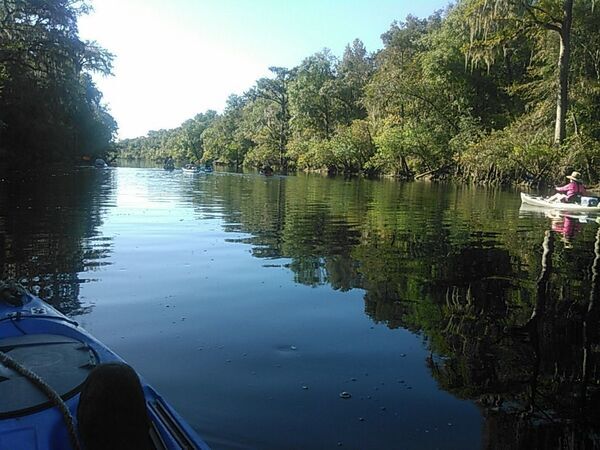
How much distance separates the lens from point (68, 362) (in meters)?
2.94

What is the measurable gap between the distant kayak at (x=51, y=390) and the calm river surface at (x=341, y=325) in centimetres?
94

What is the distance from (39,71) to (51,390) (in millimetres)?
34099

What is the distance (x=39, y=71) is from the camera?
103 feet

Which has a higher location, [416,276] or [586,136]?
[586,136]

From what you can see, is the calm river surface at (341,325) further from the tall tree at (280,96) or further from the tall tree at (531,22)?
the tall tree at (280,96)

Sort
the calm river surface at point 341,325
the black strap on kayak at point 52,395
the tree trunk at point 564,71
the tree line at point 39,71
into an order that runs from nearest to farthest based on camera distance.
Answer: the black strap on kayak at point 52,395 → the calm river surface at point 341,325 → the tree trunk at point 564,71 → the tree line at point 39,71

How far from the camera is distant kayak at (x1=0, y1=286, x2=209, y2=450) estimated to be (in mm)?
2256

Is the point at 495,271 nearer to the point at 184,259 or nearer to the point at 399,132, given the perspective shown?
the point at 184,259

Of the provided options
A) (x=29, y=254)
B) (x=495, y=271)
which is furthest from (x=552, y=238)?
(x=29, y=254)

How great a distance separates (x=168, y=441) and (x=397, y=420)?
1.91m

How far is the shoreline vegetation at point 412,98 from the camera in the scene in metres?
29.5

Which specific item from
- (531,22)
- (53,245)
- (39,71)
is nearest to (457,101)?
(531,22)

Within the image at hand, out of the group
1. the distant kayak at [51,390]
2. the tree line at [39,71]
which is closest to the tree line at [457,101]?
the tree line at [39,71]

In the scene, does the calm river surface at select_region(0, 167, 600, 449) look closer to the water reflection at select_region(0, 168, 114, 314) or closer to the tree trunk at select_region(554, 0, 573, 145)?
the water reflection at select_region(0, 168, 114, 314)
